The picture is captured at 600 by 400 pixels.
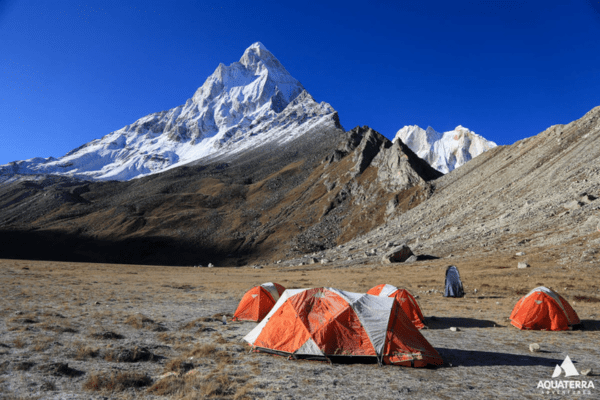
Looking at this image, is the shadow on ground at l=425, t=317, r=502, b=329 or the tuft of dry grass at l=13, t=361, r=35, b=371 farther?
the shadow on ground at l=425, t=317, r=502, b=329

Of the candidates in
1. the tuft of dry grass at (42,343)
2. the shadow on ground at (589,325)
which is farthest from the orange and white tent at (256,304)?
the shadow on ground at (589,325)

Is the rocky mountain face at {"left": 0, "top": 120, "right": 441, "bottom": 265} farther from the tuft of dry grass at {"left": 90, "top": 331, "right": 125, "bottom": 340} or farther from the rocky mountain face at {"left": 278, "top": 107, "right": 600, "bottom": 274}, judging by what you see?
the tuft of dry grass at {"left": 90, "top": 331, "right": 125, "bottom": 340}

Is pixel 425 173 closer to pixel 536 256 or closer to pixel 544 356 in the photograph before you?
pixel 536 256

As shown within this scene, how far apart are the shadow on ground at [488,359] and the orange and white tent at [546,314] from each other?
185 inches

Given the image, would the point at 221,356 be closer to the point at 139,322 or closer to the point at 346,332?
the point at 346,332

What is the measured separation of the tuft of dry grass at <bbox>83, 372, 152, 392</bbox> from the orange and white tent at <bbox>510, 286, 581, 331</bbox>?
16775 mm

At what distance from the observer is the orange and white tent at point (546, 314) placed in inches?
620

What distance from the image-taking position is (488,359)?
11.9m

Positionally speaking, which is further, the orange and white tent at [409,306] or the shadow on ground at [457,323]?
the shadow on ground at [457,323]

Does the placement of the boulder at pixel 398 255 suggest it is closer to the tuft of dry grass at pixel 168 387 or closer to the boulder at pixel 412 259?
the boulder at pixel 412 259

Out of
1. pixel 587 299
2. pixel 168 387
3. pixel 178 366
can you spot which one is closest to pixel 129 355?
pixel 178 366

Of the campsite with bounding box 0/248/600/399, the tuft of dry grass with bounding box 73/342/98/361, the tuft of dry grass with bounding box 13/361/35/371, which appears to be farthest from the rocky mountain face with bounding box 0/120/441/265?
the tuft of dry grass with bounding box 13/361/35/371

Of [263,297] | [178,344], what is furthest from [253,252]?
[178,344]

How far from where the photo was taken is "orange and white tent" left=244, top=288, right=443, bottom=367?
438 inches
